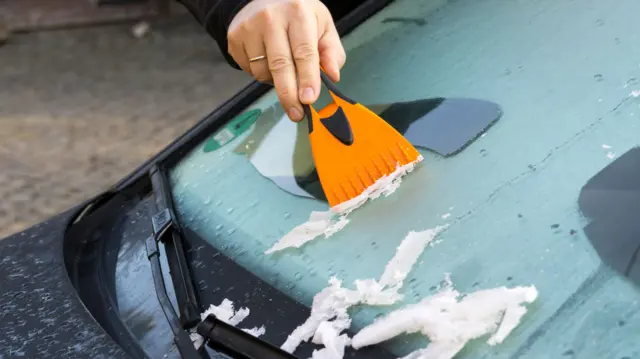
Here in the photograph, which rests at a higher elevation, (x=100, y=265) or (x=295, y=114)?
(x=295, y=114)

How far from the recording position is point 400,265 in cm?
90

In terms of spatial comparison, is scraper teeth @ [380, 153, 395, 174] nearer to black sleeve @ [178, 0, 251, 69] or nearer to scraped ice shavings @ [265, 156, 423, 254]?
scraped ice shavings @ [265, 156, 423, 254]

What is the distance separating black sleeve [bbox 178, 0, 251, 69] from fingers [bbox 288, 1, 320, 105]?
229mm

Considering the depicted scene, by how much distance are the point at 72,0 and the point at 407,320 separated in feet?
14.3

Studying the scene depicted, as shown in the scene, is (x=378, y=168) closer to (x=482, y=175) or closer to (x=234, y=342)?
(x=482, y=175)

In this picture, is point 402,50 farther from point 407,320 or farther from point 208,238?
point 407,320

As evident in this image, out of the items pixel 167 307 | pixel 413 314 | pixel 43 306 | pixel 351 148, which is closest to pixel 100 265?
pixel 43 306

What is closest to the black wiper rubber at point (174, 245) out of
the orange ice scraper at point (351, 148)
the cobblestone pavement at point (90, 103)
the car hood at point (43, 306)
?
the car hood at point (43, 306)

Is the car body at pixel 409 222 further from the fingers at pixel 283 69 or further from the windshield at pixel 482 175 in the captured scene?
the fingers at pixel 283 69

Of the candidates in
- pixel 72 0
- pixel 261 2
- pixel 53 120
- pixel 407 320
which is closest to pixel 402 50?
pixel 261 2

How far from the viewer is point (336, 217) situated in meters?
Answer: 1.02

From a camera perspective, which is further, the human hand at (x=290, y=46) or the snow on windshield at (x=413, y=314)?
the human hand at (x=290, y=46)

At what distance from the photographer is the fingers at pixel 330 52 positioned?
1.13 metres

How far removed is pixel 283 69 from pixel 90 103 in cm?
282
